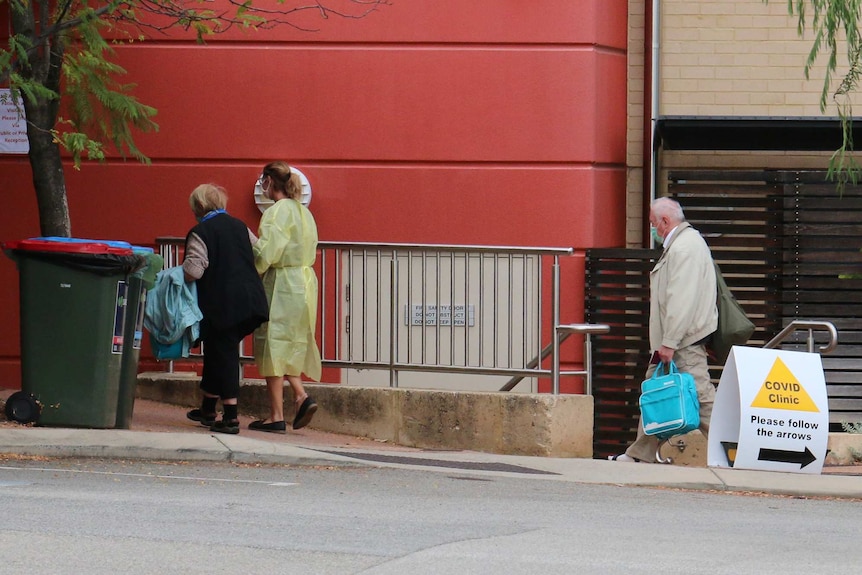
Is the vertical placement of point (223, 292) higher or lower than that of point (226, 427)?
higher

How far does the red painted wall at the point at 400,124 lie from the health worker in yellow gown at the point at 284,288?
7.24 ft

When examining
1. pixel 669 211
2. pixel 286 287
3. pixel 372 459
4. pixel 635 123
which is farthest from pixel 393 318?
pixel 635 123

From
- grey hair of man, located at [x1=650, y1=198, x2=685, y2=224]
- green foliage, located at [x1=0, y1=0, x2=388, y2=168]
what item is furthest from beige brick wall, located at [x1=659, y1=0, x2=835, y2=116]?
grey hair of man, located at [x1=650, y1=198, x2=685, y2=224]

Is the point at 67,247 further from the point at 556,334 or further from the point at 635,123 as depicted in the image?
the point at 635,123

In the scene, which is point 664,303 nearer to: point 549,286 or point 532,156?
point 549,286

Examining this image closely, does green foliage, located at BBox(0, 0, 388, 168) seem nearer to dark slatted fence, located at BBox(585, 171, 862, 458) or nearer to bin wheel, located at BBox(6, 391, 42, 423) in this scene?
bin wheel, located at BBox(6, 391, 42, 423)

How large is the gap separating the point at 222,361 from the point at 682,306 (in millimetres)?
3027

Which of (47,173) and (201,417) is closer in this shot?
(201,417)

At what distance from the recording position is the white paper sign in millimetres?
8609

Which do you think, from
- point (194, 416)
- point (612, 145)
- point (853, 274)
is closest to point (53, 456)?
point (194, 416)

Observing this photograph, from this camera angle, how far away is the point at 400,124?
1177 centimetres

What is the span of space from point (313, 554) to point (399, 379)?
5.85m

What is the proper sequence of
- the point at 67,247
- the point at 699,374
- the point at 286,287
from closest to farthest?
1. the point at 67,247
2. the point at 699,374
3. the point at 286,287

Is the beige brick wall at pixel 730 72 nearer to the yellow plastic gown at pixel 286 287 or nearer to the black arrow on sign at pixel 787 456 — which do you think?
the yellow plastic gown at pixel 286 287
